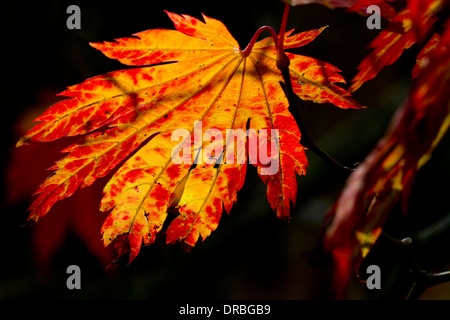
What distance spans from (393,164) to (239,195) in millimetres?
1451

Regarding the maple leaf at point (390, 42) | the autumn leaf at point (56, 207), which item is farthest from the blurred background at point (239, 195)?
the maple leaf at point (390, 42)

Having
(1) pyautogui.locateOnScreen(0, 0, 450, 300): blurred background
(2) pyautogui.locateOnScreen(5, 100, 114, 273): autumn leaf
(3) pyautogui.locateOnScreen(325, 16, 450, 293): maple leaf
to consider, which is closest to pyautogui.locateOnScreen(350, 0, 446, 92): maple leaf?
(3) pyautogui.locateOnScreen(325, 16, 450, 293): maple leaf

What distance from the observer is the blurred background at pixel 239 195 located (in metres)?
1.46

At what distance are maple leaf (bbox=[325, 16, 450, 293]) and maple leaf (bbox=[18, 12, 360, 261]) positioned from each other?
185 millimetres

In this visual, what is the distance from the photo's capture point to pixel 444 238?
931mm

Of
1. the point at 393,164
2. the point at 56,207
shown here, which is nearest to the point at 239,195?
the point at 56,207

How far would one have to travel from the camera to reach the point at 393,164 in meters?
0.33

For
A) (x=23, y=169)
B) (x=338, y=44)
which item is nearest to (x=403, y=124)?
(x=23, y=169)

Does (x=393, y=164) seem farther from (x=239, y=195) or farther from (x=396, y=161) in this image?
(x=239, y=195)

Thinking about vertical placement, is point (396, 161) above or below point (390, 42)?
below

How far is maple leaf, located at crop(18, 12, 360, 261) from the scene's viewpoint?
542mm

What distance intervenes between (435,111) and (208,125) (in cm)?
33

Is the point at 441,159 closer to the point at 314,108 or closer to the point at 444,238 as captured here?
the point at 314,108

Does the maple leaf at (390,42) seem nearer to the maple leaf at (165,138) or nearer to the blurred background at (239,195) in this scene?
the maple leaf at (165,138)
